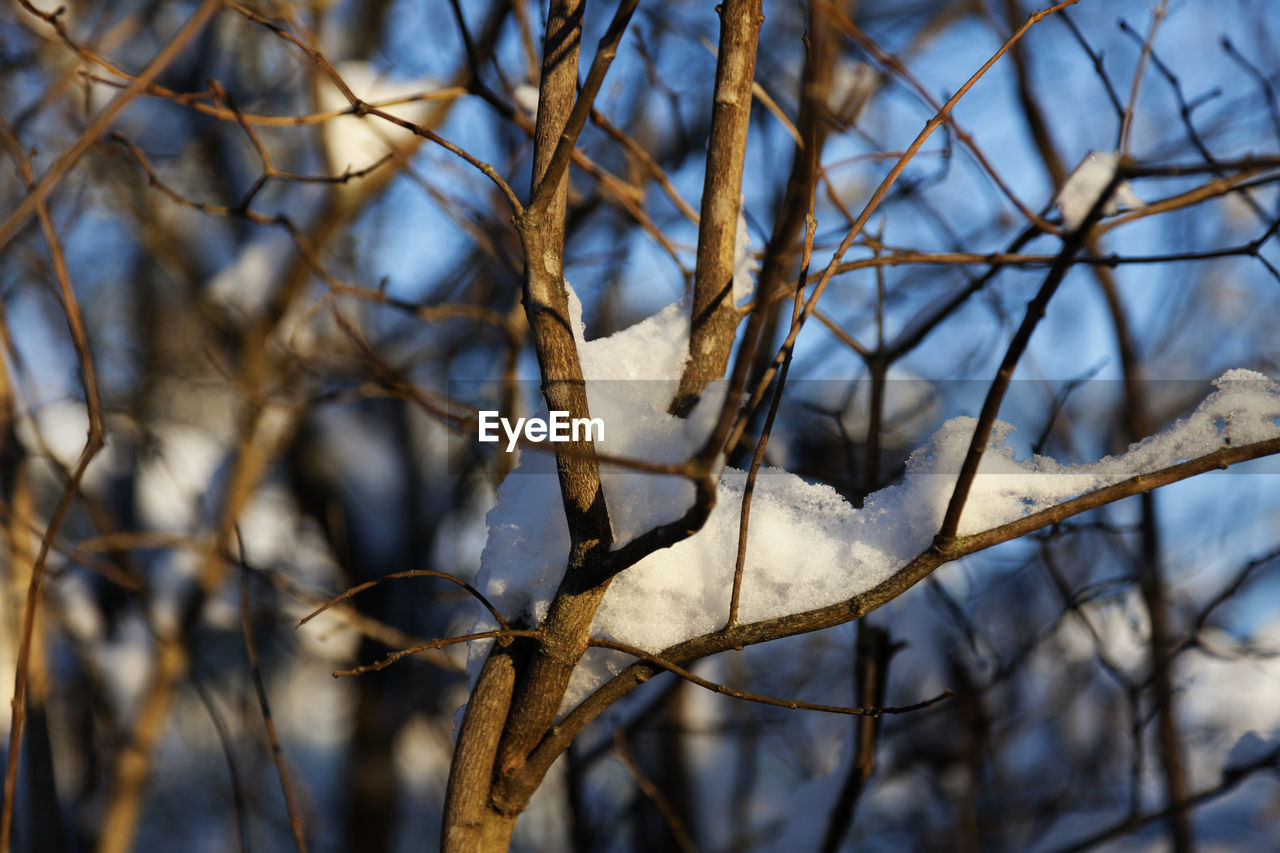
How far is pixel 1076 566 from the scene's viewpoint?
200cm

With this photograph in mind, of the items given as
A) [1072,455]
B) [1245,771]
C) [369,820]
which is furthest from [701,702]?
[1245,771]

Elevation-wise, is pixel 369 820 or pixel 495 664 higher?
pixel 369 820

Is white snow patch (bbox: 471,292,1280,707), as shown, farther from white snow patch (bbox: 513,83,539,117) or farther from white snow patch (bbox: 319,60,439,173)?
white snow patch (bbox: 319,60,439,173)

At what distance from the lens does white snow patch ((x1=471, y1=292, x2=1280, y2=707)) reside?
1.58ft

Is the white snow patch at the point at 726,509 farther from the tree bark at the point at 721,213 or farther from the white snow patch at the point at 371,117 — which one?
the white snow patch at the point at 371,117

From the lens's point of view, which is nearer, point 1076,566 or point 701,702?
point 1076,566

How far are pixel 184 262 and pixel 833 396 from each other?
2305mm

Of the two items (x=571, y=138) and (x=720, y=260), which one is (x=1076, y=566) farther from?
(x=571, y=138)

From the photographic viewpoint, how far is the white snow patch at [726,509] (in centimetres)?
48

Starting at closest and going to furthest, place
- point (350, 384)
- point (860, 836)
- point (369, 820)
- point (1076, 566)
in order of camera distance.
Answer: point (1076, 566)
point (350, 384)
point (860, 836)
point (369, 820)

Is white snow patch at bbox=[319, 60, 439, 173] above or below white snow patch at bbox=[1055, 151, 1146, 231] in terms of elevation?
above

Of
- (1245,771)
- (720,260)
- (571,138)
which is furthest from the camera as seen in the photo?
(1245,771)

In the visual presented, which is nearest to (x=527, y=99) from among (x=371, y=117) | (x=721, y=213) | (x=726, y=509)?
(x=721, y=213)

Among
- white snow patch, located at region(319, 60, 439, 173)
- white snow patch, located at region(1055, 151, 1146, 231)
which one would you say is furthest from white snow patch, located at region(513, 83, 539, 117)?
white snow patch, located at region(319, 60, 439, 173)
